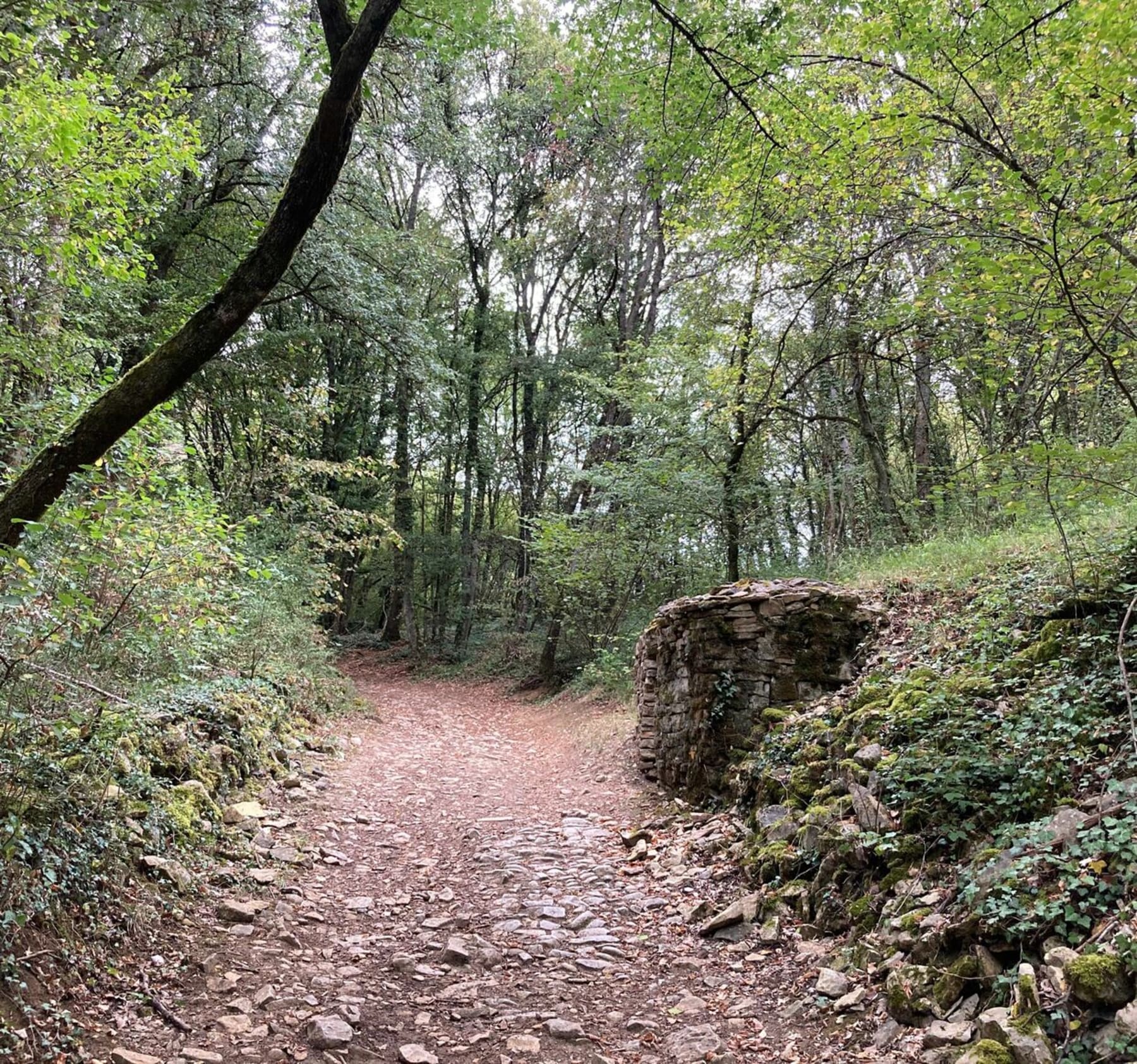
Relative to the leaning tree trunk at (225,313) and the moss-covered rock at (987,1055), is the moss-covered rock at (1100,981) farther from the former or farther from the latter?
the leaning tree trunk at (225,313)

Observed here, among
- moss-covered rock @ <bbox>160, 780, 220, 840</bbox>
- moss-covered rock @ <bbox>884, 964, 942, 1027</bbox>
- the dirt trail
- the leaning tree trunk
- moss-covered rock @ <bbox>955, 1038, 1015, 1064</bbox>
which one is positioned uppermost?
the leaning tree trunk

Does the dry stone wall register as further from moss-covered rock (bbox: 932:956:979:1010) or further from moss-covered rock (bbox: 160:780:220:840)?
moss-covered rock (bbox: 160:780:220:840)

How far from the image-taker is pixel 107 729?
3906 mm

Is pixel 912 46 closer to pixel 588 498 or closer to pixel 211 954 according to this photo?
pixel 211 954

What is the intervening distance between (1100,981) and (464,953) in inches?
124

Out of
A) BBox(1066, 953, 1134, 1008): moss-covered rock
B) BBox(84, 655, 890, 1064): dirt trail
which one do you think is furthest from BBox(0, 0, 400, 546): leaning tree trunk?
BBox(1066, 953, 1134, 1008): moss-covered rock

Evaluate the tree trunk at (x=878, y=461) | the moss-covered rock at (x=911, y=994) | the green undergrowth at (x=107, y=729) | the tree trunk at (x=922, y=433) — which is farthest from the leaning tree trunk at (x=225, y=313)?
the tree trunk at (x=922, y=433)

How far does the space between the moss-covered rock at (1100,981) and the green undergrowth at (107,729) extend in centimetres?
385

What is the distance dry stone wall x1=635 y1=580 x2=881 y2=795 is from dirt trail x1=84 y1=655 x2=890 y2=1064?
828 mm

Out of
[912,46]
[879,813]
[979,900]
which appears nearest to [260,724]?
[879,813]

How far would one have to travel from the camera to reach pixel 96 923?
3346 millimetres

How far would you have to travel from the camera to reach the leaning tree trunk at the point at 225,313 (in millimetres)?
3387

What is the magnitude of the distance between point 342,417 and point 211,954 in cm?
1829

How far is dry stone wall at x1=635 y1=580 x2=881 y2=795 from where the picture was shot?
6496 mm
